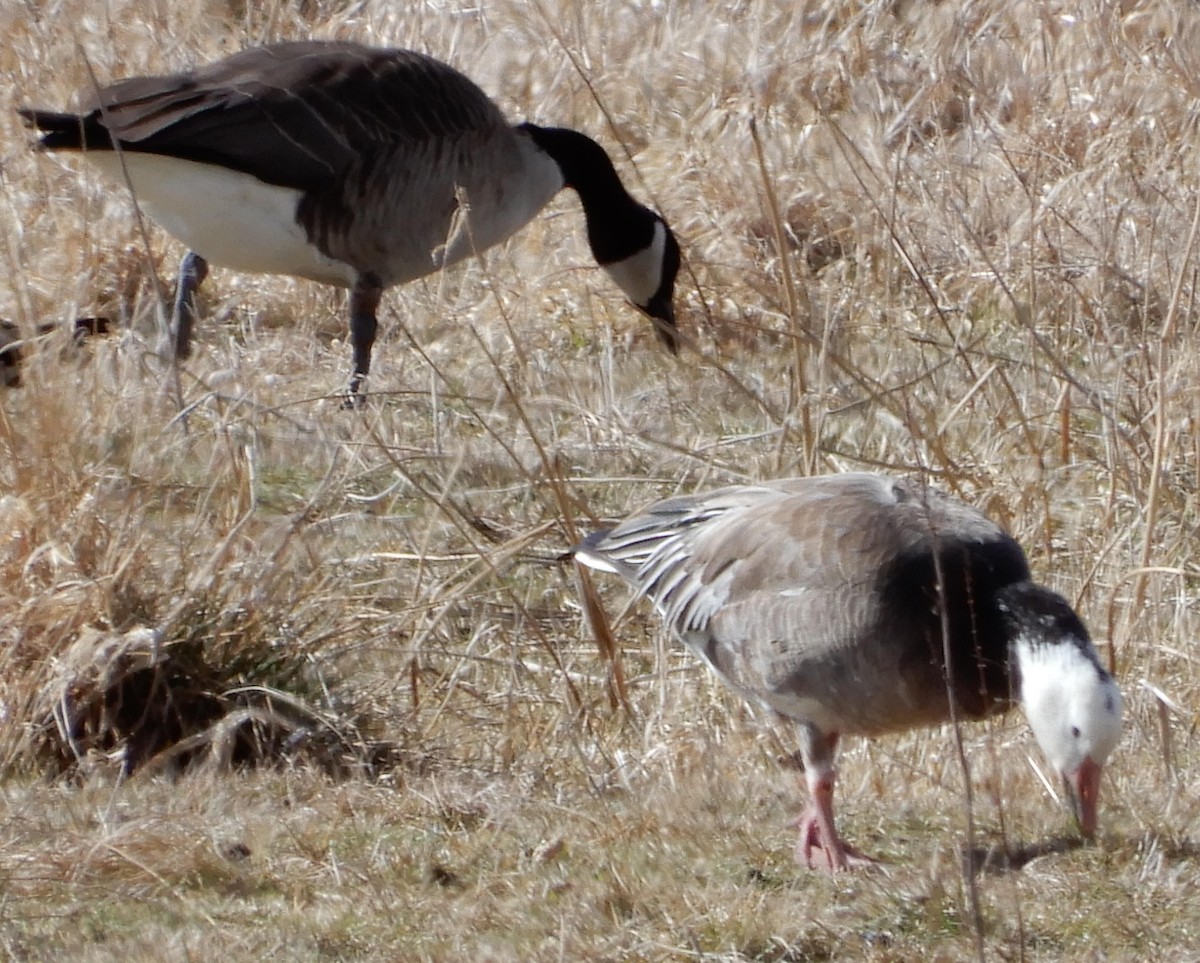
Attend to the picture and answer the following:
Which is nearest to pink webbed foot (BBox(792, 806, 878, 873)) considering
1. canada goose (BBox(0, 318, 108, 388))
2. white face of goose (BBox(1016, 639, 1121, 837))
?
white face of goose (BBox(1016, 639, 1121, 837))

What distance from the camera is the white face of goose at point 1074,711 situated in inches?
142

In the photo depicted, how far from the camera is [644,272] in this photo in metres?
8.73

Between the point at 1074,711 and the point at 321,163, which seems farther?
the point at 321,163

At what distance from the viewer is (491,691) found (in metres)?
5.58

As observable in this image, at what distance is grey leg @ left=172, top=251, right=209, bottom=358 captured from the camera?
7695 mm

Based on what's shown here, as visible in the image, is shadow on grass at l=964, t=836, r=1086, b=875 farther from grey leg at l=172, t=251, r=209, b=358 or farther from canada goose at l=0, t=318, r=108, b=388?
grey leg at l=172, t=251, r=209, b=358

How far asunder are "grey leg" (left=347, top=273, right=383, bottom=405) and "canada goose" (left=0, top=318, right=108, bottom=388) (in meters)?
0.98

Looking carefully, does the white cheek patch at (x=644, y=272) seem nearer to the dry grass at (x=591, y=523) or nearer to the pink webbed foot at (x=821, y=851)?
the dry grass at (x=591, y=523)

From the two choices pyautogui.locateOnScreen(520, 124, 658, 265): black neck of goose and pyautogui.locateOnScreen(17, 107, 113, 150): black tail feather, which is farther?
pyautogui.locateOnScreen(520, 124, 658, 265): black neck of goose

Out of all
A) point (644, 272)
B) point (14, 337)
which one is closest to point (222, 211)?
point (14, 337)

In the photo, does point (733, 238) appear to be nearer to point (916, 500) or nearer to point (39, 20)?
point (39, 20)

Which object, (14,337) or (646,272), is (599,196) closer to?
(646,272)

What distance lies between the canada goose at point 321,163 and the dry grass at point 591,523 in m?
0.48

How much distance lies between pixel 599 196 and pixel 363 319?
1.79m
